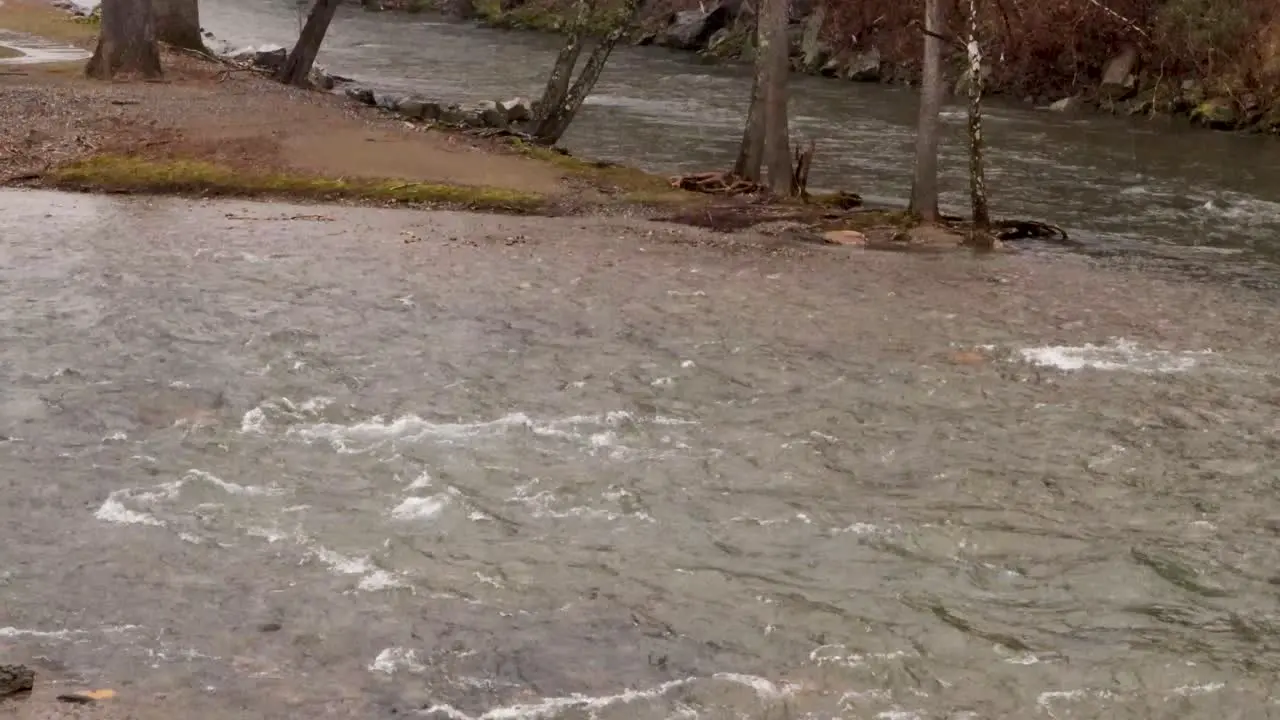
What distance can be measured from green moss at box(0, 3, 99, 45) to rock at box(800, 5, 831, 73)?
67.0 ft

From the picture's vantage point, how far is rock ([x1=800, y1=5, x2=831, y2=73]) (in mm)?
45062

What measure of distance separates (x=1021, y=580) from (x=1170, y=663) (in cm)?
119

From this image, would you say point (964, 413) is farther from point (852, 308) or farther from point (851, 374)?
point (852, 308)

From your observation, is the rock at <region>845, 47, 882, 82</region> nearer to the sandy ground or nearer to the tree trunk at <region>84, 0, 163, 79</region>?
the sandy ground

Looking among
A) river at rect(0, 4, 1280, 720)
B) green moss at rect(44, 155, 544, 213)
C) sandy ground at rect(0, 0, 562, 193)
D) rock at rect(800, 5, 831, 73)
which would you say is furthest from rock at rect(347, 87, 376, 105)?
rock at rect(800, 5, 831, 73)

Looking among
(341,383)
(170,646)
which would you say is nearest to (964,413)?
(341,383)

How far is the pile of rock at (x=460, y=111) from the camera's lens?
2890 centimetres

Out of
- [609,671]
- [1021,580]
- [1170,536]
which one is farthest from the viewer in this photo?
[1170,536]

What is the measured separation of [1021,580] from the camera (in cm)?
888

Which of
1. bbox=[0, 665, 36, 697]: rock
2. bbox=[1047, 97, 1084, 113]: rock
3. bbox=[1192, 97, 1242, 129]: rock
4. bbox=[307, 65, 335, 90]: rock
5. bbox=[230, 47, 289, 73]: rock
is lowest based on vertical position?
bbox=[0, 665, 36, 697]: rock

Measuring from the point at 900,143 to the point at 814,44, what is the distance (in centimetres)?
1646

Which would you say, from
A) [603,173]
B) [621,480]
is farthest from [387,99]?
[621,480]

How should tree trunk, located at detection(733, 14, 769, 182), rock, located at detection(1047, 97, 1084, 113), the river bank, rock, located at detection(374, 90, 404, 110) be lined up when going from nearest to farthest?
tree trunk, located at detection(733, 14, 769, 182), rock, located at detection(374, 90, 404, 110), the river bank, rock, located at detection(1047, 97, 1084, 113)

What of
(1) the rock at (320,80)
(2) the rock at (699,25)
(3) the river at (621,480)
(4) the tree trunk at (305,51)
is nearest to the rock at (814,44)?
(2) the rock at (699,25)
